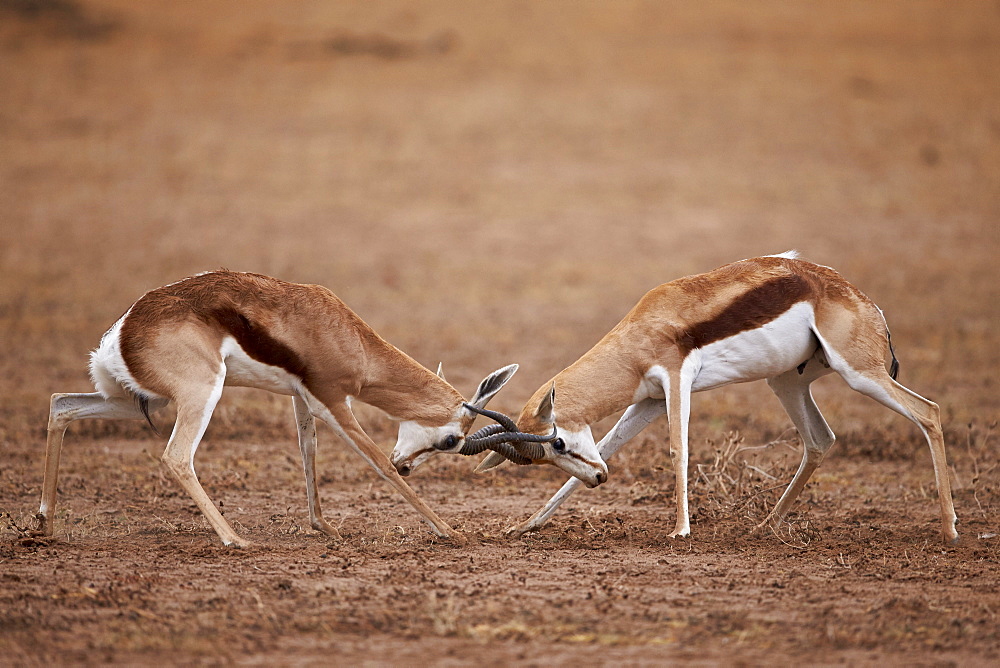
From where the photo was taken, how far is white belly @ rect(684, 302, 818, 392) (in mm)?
6918

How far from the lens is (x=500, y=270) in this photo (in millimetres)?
19250

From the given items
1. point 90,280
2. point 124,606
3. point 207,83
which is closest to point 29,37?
point 207,83

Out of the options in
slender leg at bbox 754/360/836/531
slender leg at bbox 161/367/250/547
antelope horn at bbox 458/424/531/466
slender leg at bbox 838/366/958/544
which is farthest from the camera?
slender leg at bbox 754/360/836/531

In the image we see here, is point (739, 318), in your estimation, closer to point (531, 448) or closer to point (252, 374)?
point (531, 448)

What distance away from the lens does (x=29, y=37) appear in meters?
31.0

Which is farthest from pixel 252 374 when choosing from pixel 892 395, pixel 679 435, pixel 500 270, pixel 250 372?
pixel 500 270

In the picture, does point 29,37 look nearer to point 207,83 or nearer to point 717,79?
point 207,83

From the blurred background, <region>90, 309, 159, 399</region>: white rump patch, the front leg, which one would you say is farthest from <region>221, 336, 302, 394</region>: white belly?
the blurred background

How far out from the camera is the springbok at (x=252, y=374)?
6.51 metres

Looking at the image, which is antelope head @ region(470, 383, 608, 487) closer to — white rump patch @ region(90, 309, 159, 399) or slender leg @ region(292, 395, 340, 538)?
slender leg @ region(292, 395, 340, 538)

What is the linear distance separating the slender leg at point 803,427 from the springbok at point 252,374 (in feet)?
6.63

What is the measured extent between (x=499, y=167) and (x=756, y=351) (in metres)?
19.1

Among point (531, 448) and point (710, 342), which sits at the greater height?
point (710, 342)

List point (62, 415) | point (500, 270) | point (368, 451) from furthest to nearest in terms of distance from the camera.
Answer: point (500, 270), point (62, 415), point (368, 451)
